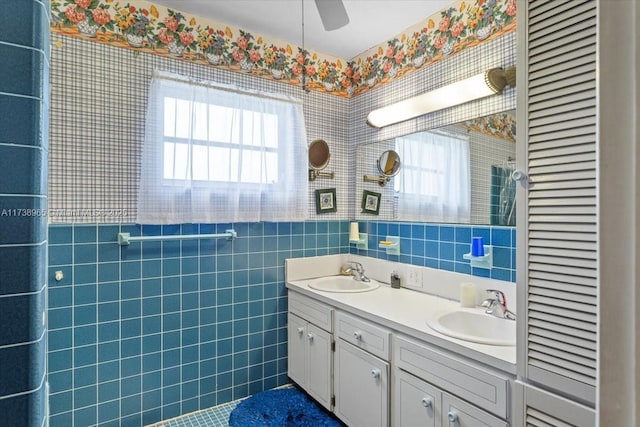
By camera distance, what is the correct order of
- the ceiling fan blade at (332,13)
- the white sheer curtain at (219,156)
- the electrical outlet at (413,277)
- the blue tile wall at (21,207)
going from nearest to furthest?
the blue tile wall at (21,207)
the ceiling fan blade at (332,13)
the white sheer curtain at (219,156)
the electrical outlet at (413,277)

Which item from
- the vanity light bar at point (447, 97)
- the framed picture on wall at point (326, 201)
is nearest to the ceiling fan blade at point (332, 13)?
the vanity light bar at point (447, 97)

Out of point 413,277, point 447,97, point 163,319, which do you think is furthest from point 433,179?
point 163,319

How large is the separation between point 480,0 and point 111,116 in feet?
7.09

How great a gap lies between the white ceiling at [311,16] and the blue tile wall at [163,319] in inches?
52.1

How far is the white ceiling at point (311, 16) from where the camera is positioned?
2.15 m

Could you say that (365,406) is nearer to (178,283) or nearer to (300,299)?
(300,299)

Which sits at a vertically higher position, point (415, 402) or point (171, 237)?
point (171, 237)

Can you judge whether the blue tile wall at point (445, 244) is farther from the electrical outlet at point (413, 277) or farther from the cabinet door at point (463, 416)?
the cabinet door at point (463, 416)

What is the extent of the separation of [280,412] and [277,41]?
2498 millimetres

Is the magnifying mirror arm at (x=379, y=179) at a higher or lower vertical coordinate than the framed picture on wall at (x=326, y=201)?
higher

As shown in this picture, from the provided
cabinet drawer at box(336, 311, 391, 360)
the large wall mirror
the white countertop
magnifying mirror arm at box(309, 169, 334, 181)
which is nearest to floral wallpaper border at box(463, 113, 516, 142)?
the large wall mirror

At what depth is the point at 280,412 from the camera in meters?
2.31

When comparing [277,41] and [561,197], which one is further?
[277,41]

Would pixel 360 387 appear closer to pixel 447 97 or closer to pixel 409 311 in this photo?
pixel 409 311
